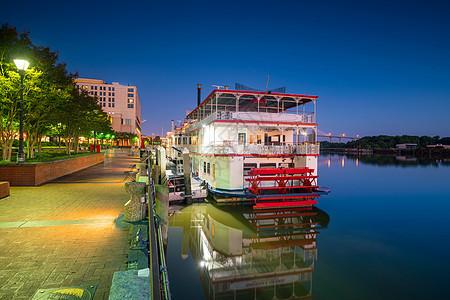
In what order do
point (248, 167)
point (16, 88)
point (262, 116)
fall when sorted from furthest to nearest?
point (262, 116)
point (248, 167)
point (16, 88)

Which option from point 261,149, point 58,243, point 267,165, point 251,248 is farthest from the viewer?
point 267,165

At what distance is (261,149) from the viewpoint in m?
19.8

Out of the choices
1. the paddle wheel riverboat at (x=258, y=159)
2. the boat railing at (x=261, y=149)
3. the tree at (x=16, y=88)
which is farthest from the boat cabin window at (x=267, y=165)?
the tree at (x=16, y=88)

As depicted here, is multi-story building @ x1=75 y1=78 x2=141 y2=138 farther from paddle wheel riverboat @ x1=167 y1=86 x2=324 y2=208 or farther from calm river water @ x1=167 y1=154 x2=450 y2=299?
calm river water @ x1=167 y1=154 x2=450 y2=299

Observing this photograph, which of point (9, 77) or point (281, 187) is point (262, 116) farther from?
point (9, 77)

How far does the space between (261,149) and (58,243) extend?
15655 millimetres

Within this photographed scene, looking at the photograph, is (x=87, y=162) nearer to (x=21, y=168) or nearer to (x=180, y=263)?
(x=21, y=168)

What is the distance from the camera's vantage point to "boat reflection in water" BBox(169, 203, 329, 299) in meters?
10.0

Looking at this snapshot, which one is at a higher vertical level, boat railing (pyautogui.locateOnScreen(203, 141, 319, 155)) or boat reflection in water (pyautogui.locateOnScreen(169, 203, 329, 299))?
boat railing (pyautogui.locateOnScreen(203, 141, 319, 155))

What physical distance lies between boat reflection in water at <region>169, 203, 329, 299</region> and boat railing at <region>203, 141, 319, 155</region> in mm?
4499

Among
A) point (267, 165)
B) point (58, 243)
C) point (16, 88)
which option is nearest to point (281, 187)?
point (267, 165)

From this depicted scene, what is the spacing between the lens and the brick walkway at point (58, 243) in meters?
4.57

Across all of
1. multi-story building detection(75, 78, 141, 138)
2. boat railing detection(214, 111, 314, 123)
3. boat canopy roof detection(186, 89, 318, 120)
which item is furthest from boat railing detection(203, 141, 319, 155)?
multi-story building detection(75, 78, 141, 138)

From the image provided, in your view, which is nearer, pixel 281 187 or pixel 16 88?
pixel 16 88
